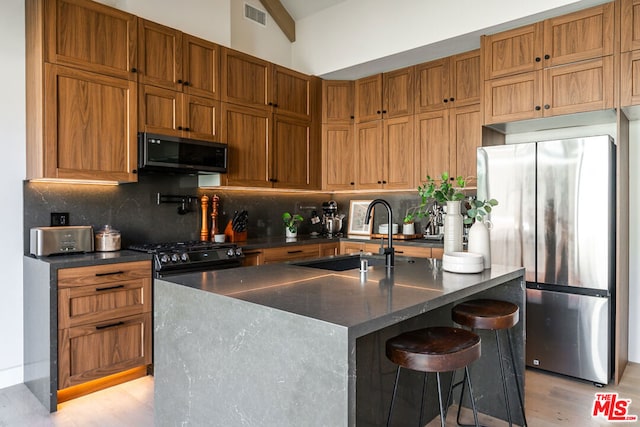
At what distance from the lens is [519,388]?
2342 mm

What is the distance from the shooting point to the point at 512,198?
3283 millimetres

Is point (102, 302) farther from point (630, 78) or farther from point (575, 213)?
point (630, 78)

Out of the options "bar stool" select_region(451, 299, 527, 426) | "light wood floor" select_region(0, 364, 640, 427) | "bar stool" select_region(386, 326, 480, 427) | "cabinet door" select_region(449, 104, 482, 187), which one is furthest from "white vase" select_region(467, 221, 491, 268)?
"cabinet door" select_region(449, 104, 482, 187)

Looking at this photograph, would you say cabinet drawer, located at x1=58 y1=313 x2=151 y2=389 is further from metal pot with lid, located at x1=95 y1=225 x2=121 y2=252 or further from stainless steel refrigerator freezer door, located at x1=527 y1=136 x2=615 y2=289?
stainless steel refrigerator freezer door, located at x1=527 y1=136 x2=615 y2=289

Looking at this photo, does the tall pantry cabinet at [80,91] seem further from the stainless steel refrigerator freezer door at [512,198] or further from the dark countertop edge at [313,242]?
the stainless steel refrigerator freezer door at [512,198]

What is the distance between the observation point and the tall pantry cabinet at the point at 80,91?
2.79 meters

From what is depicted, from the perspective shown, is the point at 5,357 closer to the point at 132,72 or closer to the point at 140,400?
the point at 140,400

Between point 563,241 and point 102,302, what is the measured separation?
3.18 metres

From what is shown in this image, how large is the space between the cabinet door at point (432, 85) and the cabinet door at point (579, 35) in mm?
944

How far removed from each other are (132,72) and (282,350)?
268 centimetres

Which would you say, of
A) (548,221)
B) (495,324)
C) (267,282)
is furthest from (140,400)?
(548,221)

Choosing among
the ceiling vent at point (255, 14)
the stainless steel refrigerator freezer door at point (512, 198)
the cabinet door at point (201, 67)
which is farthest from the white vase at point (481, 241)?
the ceiling vent at point (255, 14)

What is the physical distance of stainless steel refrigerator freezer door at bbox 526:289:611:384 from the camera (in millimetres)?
2916

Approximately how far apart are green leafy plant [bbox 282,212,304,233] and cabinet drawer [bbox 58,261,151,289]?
1.83 meters
